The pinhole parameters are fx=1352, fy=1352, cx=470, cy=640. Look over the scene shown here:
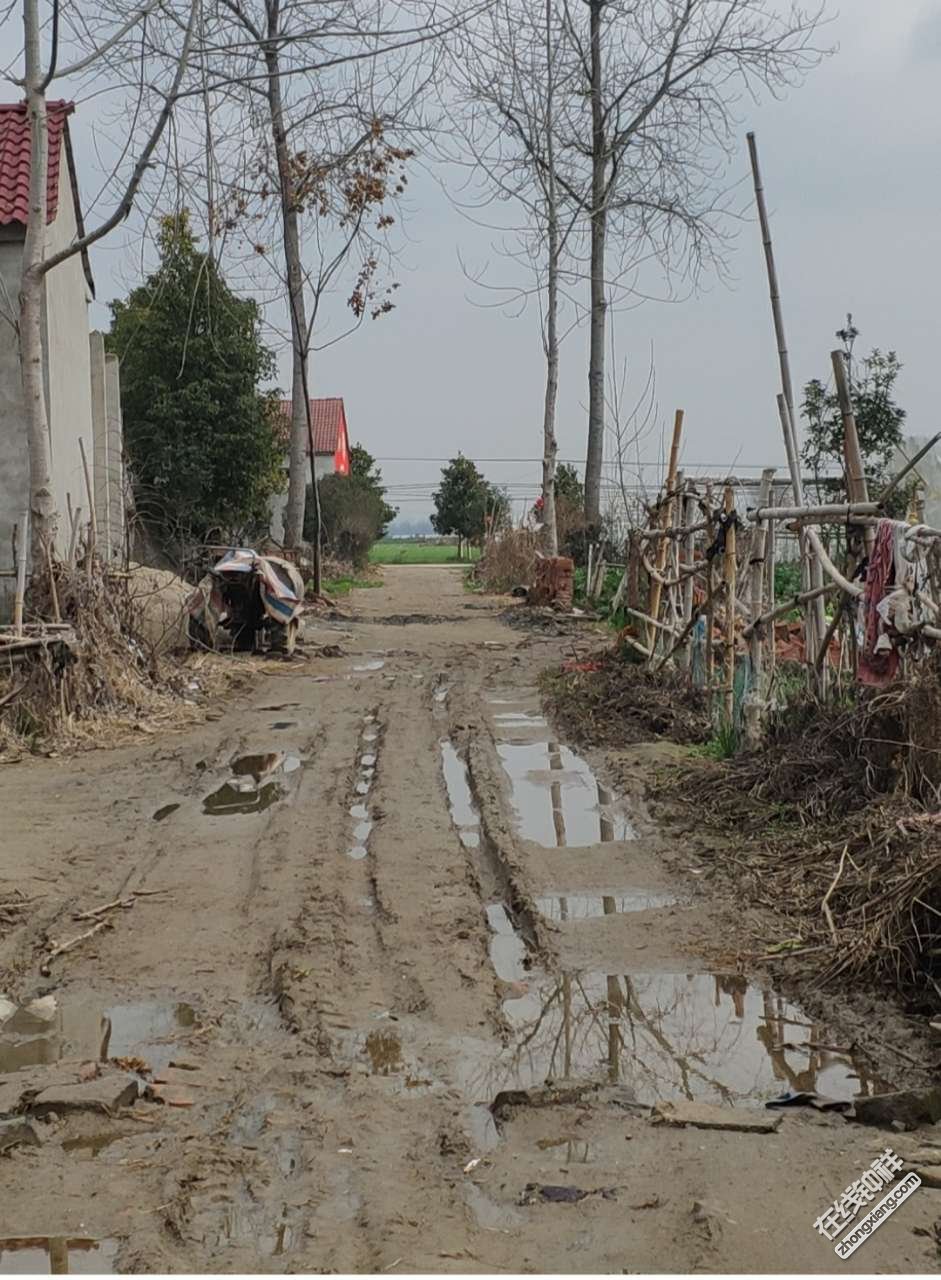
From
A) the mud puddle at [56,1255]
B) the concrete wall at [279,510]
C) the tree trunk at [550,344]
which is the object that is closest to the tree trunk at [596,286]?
the tree trunk at [550,344]

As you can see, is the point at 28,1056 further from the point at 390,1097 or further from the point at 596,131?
the point at 596,131

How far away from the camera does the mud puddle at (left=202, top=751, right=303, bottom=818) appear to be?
8.37 meters

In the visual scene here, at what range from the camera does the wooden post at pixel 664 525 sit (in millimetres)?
12609

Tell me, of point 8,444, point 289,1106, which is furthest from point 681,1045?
point 8,444

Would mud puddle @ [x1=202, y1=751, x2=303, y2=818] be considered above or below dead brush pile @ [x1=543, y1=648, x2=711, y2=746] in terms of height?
below

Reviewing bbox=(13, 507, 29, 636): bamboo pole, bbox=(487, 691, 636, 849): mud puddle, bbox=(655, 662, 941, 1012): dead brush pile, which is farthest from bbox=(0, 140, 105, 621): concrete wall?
bbox=(655, 662, 941, 1012): dead brush pile

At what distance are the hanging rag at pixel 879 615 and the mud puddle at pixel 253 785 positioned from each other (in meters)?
3.73

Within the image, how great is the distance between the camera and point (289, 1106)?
4.07 m

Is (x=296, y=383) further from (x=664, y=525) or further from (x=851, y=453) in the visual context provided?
(x=851, y=453)

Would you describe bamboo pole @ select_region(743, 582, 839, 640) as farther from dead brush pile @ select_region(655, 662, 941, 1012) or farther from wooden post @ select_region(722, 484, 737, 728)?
dead brush pile @ select_region(655, 662, 941, 1012)

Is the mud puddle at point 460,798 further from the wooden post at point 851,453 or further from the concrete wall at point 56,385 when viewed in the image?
the concrete wall at point 56,385

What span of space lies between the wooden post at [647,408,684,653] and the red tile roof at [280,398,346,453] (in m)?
49.3

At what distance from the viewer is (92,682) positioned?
1142 centimetres

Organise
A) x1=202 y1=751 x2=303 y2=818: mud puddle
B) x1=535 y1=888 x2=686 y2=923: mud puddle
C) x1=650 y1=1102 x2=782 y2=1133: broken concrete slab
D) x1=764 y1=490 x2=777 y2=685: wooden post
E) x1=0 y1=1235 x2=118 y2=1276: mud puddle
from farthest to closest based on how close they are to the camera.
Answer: x1=764 y1=490 x2=777 y2=685: wooden post
x1=202 y1=751 x2=303 y2=818: mud puddle
x1=535 y1=888 x2=686 y2=923: mud puddle
x1=650 y1=1102 x2=782 y2=1133: broken concrete slab
x1=0 y1=1235 x2=118 y2=1276: mud puddle
